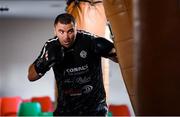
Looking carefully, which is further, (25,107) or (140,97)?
(25,107)

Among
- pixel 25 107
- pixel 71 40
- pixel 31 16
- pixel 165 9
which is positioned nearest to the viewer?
pixel 165 9

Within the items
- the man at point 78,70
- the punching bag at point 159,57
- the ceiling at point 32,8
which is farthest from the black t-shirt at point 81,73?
the ceiling at point 32,8

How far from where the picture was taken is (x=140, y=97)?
2.96ft

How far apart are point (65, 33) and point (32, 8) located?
5610 mm

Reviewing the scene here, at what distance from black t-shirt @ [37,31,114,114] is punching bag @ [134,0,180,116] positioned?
1.38 meters

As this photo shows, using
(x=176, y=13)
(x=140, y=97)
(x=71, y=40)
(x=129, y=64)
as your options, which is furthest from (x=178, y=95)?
(x=71, y=40)

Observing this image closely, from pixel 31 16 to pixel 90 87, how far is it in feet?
22.2

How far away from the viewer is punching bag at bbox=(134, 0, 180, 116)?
0.88m

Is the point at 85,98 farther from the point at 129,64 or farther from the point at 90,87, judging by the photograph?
the point at 129,64

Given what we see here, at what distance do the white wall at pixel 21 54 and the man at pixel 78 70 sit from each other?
6.53 meters

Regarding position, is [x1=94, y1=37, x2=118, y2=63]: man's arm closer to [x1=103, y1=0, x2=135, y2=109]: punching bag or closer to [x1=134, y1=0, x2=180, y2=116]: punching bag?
[x1=103, y1=0, x2=135, y2=109]: punching bag

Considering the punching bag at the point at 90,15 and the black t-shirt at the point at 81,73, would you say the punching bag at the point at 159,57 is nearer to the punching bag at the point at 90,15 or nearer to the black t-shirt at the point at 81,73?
the black t-shirt at the point at 81,73

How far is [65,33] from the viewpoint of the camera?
87.4 inches

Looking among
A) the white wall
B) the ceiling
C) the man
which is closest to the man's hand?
the man
